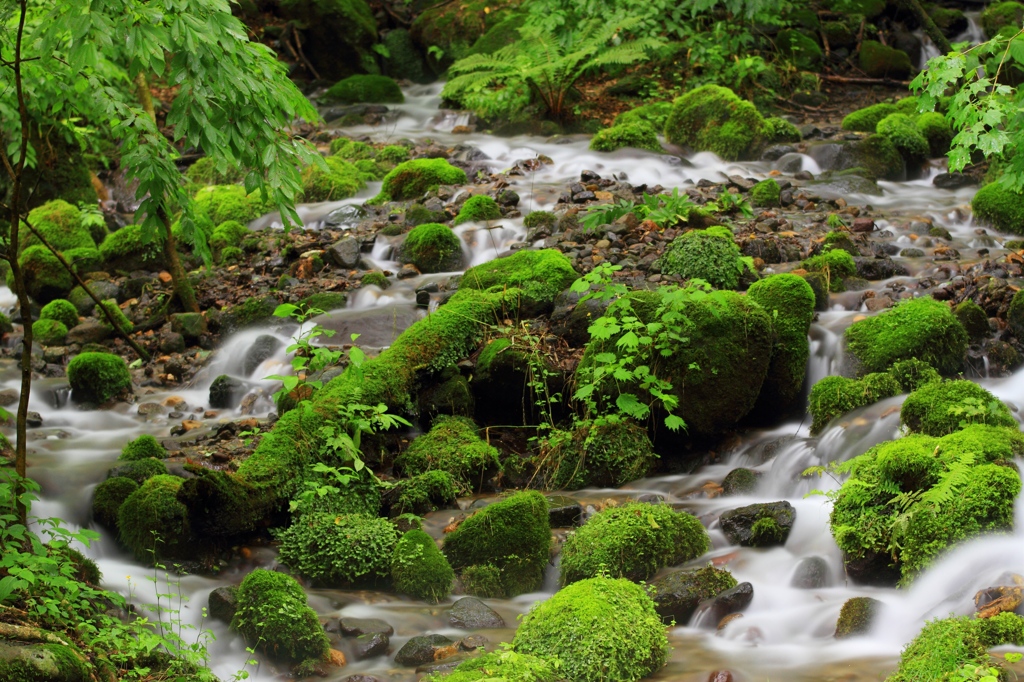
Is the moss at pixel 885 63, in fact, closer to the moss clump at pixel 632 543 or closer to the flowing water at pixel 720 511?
the flowing water at pixel 720 511

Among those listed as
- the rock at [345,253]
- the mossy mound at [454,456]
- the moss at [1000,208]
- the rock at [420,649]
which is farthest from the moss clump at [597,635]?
the moss at [1000,208]

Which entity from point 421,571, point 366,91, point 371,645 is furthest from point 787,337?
point 366,91

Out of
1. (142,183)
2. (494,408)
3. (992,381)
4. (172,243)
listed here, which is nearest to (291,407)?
(494,408)

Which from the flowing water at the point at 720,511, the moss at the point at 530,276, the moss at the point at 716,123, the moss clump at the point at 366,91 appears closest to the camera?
the flowing water at the point at 720,511

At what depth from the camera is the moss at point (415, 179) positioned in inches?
488

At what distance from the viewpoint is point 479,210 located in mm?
11008

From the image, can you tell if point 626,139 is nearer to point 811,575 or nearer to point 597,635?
point 811,575

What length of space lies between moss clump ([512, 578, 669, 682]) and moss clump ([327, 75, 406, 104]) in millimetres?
15108

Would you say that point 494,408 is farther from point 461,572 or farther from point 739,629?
point 739,629

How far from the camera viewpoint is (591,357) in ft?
24.0

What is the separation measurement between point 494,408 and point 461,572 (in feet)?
6.87

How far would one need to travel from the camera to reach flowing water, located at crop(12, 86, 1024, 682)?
485 cm

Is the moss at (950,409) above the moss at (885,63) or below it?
below

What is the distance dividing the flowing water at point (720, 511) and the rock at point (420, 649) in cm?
7
